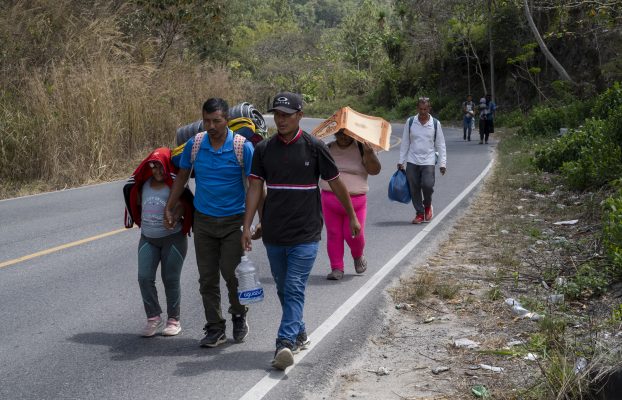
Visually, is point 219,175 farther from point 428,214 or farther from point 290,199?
point 428,214

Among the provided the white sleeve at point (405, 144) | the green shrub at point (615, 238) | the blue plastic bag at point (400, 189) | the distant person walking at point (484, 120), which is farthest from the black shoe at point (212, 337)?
the distant person walking at point (484, 120)

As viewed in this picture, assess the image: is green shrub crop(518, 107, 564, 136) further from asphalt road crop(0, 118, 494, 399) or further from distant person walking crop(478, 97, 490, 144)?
asphalt road crop(0, 118, 494, 399)

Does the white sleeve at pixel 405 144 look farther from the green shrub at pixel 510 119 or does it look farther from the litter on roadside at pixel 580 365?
the green shrub at pixel 510 119

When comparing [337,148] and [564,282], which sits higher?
[337,148]

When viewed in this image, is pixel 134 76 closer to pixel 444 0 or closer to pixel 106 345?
pixel 106 345

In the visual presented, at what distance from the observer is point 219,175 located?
6.47 m

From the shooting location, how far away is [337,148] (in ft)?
30.1

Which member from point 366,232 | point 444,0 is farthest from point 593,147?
point 444,0

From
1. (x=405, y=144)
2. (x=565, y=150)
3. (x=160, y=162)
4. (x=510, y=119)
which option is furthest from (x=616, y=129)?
(x=510, y=119)

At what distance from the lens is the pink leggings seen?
29.7ft

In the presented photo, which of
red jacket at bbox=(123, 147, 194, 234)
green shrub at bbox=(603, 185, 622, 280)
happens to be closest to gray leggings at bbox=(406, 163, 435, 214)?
green shrub at bbox=(603, 185, 622, 280)

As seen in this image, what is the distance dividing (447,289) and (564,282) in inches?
43.1

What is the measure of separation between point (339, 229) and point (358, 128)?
1.14 metres

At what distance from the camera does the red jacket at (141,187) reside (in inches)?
265
